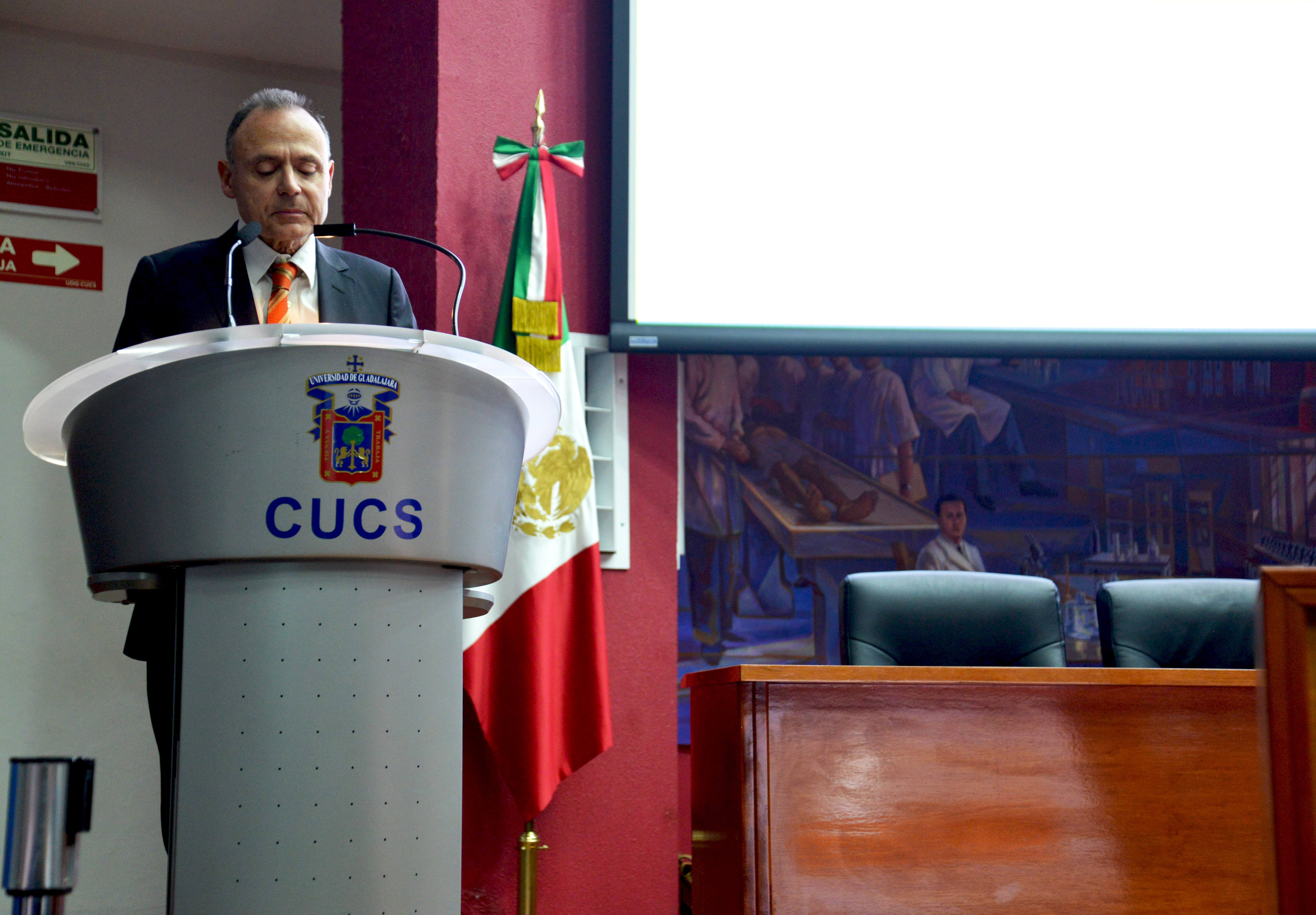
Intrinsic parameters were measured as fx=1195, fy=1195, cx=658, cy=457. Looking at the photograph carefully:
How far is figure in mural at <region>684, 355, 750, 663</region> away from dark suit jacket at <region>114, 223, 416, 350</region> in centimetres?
322

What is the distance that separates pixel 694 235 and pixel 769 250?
0.70 feet

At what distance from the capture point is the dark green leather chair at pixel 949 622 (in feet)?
7.48

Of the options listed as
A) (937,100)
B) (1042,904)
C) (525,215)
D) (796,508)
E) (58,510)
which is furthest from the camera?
(796,508)

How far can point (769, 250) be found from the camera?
3.25 m

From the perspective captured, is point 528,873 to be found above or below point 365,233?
below

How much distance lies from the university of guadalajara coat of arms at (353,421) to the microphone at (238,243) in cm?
17

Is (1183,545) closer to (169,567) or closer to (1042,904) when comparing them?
(1042,904)

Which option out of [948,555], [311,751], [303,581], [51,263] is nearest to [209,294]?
[303,581]

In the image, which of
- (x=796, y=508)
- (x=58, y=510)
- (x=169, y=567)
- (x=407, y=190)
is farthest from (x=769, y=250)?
(x=58, y=510)

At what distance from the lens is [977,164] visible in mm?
3391

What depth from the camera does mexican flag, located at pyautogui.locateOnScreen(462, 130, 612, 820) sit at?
2773 millimetres

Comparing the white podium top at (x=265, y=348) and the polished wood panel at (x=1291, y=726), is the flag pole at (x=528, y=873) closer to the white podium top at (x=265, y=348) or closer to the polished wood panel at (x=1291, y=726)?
the white podium top at (x=265, y=348)

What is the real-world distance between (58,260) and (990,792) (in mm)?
3941

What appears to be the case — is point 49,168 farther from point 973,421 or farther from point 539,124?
point 973,421
